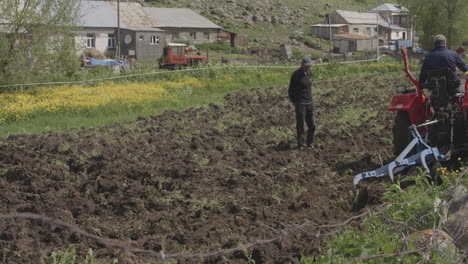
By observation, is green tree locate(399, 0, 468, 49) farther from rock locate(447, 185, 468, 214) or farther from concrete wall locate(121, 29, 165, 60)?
rock locate(447, 185, 468, 214)

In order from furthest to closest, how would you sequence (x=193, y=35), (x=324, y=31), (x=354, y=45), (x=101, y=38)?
(x=324, y=31) < (x=354, y=45) < (x=193, y=35) < (x=101, y=38)

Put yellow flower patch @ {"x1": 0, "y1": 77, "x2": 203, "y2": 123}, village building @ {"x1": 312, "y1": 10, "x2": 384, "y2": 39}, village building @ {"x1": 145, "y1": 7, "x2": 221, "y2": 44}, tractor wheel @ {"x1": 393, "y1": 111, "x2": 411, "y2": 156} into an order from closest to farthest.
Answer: tractor wheel @ {"x1": 393, "y1": 111, "x2": 411, "y2": 156} → yellow flower patch @ {"x1": 0, "y1": 77, "x2": 203, "y2": 123} → village building @ {"x1": 145, "y1": 7, "x2": 221, "y2": 44} → village building @ {"x1": 312, "y1": 10, "x2": 384, "y2": 39}

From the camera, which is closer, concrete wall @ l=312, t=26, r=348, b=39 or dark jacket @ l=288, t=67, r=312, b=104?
dark jacket @ l=288, t=67, r=312, b=104

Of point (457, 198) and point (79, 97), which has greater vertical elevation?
point (79, 97)

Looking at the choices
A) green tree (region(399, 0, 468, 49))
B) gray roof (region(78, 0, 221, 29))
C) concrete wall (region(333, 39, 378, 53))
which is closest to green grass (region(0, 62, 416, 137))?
green tree (region(399, 0, 468, 49))

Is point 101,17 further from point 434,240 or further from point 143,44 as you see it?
point 434,240

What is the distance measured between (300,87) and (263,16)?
239 ft

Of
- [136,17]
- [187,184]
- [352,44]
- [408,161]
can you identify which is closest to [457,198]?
[408,161]

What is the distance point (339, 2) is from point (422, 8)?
65317mm

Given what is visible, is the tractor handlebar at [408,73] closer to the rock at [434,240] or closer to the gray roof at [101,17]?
the rock at [434,240]

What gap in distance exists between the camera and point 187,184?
8812mm

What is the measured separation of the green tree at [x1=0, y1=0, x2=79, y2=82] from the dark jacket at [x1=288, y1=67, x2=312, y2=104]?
1279 cm

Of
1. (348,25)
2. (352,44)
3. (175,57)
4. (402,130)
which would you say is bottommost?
(402,130)

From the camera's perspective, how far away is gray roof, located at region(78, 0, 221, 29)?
5031 centimetres
